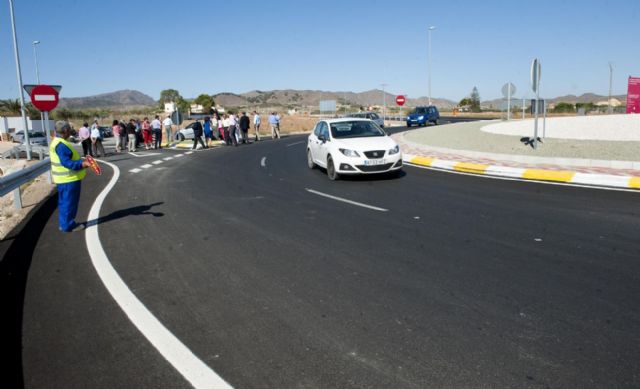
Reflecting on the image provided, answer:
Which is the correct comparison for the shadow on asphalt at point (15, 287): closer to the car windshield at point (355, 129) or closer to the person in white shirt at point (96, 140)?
the car windshield at point (355, 129)

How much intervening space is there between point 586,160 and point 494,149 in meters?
4.04

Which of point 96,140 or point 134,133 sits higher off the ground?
point 134,133

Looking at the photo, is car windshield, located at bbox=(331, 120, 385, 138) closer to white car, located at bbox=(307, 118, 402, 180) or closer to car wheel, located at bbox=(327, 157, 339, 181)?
white car, located at bbox=(307, 118, 402, 180)

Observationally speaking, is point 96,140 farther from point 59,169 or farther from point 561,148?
point 561,148

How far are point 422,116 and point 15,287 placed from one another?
4156 cm

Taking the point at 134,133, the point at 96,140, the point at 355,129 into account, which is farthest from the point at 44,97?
the point at 134,133

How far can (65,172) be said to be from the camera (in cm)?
732

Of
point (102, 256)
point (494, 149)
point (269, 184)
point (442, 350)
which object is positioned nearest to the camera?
point (442, 350)

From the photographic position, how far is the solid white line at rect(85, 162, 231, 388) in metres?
3.21

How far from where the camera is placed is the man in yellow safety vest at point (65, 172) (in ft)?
23.8

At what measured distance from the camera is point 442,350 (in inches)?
138

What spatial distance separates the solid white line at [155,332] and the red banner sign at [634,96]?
1631 inches

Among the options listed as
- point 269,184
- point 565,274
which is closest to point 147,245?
point 565,274

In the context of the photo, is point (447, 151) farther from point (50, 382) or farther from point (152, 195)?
point (50, 382)
